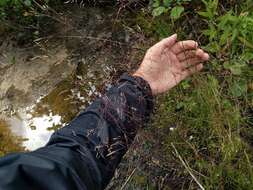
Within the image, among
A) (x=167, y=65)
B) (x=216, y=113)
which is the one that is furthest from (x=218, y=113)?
(x=167, y=65)

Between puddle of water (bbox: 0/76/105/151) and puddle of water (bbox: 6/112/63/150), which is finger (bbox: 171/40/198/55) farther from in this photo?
puddle of water (bbox: 6/112/63/150)

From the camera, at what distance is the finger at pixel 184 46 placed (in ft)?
7.90

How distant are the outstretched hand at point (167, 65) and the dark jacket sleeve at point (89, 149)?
0.09 m

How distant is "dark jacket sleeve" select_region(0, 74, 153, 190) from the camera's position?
5.75 ft

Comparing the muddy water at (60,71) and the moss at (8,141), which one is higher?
the muddy water at (60,71)

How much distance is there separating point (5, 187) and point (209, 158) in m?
1.18

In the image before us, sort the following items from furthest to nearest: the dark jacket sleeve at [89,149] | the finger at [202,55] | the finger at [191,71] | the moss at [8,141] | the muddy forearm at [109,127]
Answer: the moss at [8,141] < the finger at [191,71] < the finger at [202,55] < the muddy forearm at [109,127] < the dark jacket sleeve at [89,149]

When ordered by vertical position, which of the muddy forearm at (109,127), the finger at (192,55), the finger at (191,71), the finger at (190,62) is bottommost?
the muddy forearm at (109,127)

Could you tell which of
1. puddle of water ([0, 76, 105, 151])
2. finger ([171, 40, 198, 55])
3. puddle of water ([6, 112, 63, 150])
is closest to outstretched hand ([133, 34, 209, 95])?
finger ([171, 40, 198, 55])

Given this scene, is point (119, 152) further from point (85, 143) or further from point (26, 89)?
point (26, 89)

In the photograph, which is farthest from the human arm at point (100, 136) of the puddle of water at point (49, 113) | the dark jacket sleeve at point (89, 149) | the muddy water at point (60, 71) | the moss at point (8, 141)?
the moss at point (8, 141)

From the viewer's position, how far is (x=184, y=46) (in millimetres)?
2455

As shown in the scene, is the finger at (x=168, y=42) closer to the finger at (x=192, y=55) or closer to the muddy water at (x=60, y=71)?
the finger at (x=192, y=55)

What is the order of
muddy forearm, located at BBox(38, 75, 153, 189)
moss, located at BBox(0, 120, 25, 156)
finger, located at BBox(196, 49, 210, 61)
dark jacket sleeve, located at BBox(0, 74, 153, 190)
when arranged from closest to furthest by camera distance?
1. dark jacket sleeve, located at BBox(0, 74, 153, 190)
2. muddy forearm, located at BBox(38, 75, 153, 189)
3. finger, located at BBox(196, 49, 210, 61)
4. moss, located at BBox(0, 120, 25, 156)
